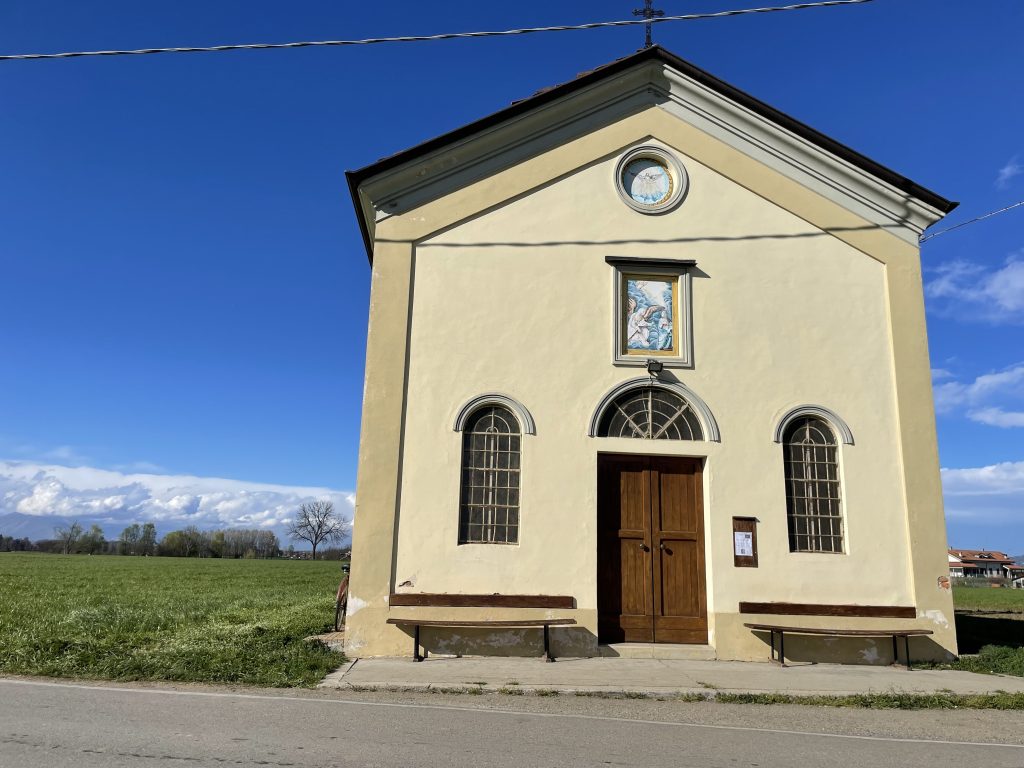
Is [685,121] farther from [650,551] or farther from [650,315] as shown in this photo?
[650,551]

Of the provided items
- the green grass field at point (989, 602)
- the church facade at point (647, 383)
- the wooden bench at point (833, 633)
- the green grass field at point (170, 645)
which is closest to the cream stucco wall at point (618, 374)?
the church facade at point (647, 383)

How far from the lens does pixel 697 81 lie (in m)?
12.0

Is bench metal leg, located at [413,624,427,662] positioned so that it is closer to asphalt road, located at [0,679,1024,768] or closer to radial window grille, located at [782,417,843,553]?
asphalt road, located at [0,679,1024,768]

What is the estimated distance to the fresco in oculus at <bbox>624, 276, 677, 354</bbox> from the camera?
11281 millimetres

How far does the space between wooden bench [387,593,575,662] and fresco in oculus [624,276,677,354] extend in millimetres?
3851

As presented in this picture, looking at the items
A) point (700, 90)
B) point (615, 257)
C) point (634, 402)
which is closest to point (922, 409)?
point (634, 402)

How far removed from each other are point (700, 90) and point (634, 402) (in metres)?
5.20

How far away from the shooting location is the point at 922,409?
11242 mm

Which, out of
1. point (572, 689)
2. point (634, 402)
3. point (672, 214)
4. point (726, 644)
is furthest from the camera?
point (672, 214)

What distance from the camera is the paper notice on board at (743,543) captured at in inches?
417

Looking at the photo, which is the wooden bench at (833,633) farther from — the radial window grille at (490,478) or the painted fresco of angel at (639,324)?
the painted fresco of angel at (639,324)

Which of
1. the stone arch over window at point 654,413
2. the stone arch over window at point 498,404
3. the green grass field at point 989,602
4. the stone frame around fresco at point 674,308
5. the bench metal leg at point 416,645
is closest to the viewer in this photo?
the bench metal leg at point 416,645

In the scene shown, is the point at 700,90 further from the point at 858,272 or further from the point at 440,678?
the point at 440,678

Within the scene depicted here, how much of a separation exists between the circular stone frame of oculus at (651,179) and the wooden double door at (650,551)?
408cm
